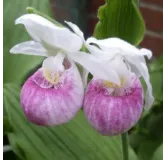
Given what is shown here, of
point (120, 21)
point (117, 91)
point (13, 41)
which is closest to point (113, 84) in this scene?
point (117, 91)

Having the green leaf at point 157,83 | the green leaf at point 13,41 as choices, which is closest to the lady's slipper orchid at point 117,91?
the green leaf at point 13,41

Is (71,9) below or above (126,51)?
below

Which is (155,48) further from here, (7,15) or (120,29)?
(120,29)

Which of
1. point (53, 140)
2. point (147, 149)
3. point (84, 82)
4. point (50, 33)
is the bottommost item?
point (147, 149)

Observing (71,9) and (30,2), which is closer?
(30,2)

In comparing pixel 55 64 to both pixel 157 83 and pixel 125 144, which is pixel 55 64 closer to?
pixel 125 144

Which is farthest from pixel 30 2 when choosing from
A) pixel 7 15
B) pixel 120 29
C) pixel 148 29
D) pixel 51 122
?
pixel 148 29
